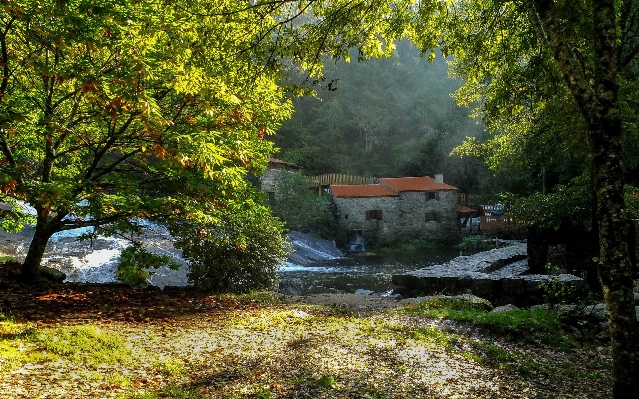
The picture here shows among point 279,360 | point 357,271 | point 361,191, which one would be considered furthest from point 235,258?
point 361,191

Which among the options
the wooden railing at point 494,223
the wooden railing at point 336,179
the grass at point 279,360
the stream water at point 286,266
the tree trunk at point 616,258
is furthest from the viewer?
the wooden railing at point 336,179

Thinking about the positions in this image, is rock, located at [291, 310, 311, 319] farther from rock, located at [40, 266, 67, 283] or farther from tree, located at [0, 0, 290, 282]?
rock, located at [40, 266, 67, 283]

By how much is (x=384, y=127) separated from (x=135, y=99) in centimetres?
4802

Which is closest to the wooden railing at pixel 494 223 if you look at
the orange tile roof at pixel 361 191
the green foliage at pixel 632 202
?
the orange tile roof at pixel 361 191

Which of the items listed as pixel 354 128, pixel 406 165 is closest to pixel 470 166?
pixel 406 165

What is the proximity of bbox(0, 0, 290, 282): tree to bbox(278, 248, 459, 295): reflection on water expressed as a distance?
9.18 metres

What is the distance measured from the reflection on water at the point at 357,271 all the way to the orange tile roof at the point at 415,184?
23.1 feet

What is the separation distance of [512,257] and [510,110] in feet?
44.9

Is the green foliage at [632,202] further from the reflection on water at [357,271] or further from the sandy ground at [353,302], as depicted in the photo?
the reflection on water at [357,271]

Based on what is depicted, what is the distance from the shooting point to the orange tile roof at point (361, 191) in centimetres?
3778

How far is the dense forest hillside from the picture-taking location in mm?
45875

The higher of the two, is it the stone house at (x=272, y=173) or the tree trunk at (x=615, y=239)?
the stone house at (x=272, y=173)

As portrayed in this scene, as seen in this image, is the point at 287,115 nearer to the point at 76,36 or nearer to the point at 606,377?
the point at 76,36

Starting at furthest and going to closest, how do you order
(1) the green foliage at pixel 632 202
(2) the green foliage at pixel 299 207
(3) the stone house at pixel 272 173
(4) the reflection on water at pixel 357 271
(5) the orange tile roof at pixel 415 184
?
(5) the orange tile roof at pixel 415 184 < (3) the stone house at pixel 272 173 < (2) the green foliage at pixel 299 207 < (4) the reflection on water at pixel 357 271 < (1) the green foliage at pixel 632 202
